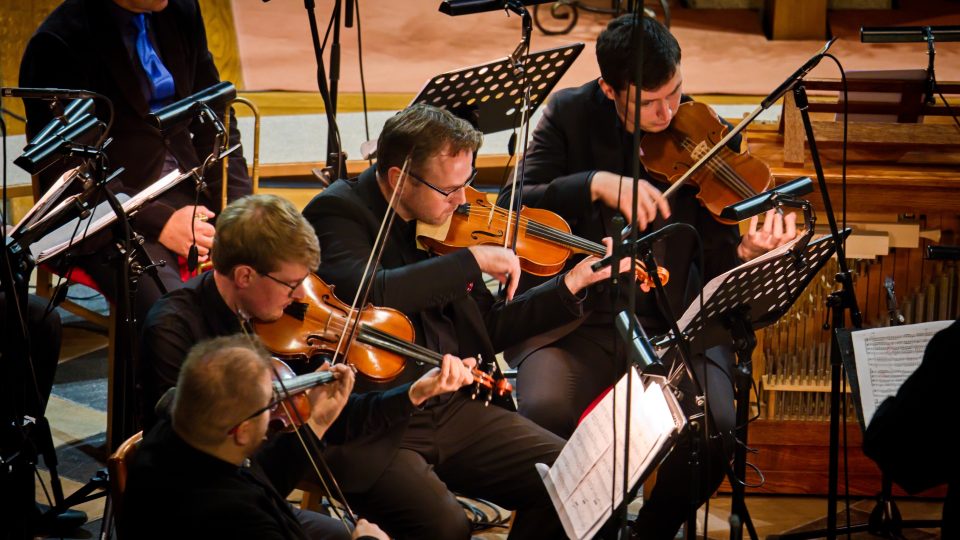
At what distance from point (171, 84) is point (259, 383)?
2.07 metres

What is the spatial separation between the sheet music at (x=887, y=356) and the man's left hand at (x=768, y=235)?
43 centimetres

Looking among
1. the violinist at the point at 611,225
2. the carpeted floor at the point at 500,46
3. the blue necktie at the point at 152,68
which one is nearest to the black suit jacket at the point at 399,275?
the violinist at the point at 611,225

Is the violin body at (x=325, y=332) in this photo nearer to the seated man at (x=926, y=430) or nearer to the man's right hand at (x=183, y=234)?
the man's right hand at (x=183, y=234)

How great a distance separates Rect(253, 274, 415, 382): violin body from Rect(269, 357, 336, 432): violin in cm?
13

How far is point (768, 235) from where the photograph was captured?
10.6 feet

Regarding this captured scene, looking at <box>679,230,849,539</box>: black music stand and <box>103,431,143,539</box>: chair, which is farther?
<box>679,230,849,539</box>: black music stand

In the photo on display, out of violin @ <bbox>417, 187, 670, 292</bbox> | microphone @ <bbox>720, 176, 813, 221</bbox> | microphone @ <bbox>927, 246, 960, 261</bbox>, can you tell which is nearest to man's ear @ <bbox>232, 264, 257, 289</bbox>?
violin @ <bbox>417, 187, 670, 292</bbox>

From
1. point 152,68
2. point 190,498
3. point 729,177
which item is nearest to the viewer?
point 190,498

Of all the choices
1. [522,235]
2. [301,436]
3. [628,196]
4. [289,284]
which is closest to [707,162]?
[628,196]

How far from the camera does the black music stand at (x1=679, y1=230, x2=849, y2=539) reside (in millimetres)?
2761

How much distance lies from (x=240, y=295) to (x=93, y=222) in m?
0.78

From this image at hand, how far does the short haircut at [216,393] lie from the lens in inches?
77.5

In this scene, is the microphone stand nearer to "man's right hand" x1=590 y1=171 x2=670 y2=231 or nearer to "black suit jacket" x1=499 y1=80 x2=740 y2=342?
"black suit jacket" x1=499 y1=80 x2=740 y2=342

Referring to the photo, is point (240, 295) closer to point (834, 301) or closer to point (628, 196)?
point (628, 196)
